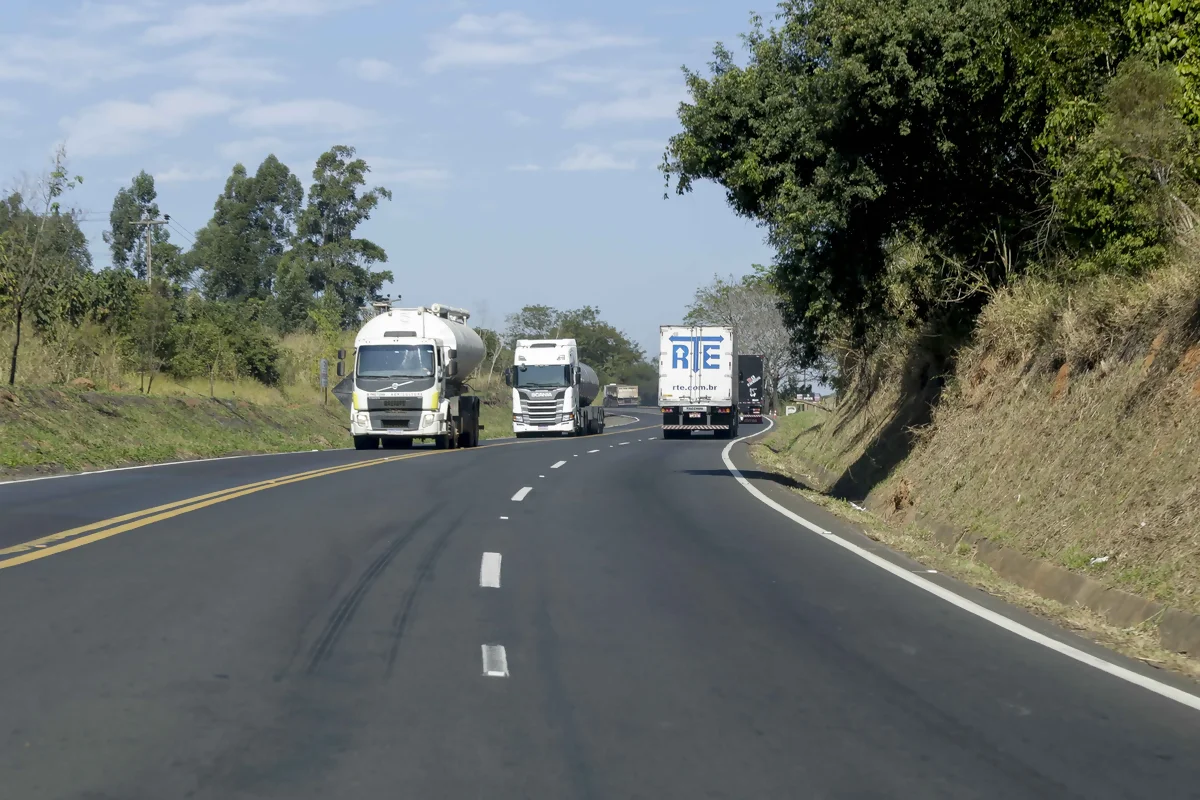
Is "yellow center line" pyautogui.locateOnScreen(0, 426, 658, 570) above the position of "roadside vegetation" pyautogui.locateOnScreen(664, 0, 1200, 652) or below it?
below

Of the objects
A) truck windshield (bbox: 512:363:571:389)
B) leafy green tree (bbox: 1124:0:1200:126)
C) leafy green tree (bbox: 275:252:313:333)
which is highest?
leafy green tree (bbox: 275:252:313:333)

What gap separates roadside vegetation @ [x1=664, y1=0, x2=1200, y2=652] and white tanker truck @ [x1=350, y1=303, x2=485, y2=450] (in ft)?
43.8

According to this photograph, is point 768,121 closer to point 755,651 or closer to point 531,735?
point 755,651

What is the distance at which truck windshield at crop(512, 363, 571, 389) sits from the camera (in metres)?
51.9

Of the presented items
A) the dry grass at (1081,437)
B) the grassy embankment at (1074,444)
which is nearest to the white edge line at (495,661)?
the grassy embankment at (1074,444)

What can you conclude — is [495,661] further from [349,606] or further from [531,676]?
[349,606]

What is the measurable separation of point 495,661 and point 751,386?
63.4 m

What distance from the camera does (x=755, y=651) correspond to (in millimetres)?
8031

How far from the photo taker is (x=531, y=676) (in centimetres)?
723

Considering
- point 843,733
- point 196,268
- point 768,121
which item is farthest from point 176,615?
point 196,268

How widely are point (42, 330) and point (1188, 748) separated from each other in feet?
114

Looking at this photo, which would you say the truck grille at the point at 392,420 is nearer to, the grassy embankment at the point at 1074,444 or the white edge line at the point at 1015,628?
the grassy embankment at the point at 1074,444

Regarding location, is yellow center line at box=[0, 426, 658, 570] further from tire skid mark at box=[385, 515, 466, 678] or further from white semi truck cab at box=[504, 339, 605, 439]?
white semi truck cab at box=[504, 339, 605, 439]

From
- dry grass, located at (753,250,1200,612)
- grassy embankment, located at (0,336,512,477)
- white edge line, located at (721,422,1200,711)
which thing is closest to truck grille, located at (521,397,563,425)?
grassy embankment, located at (0,336,512,477)
